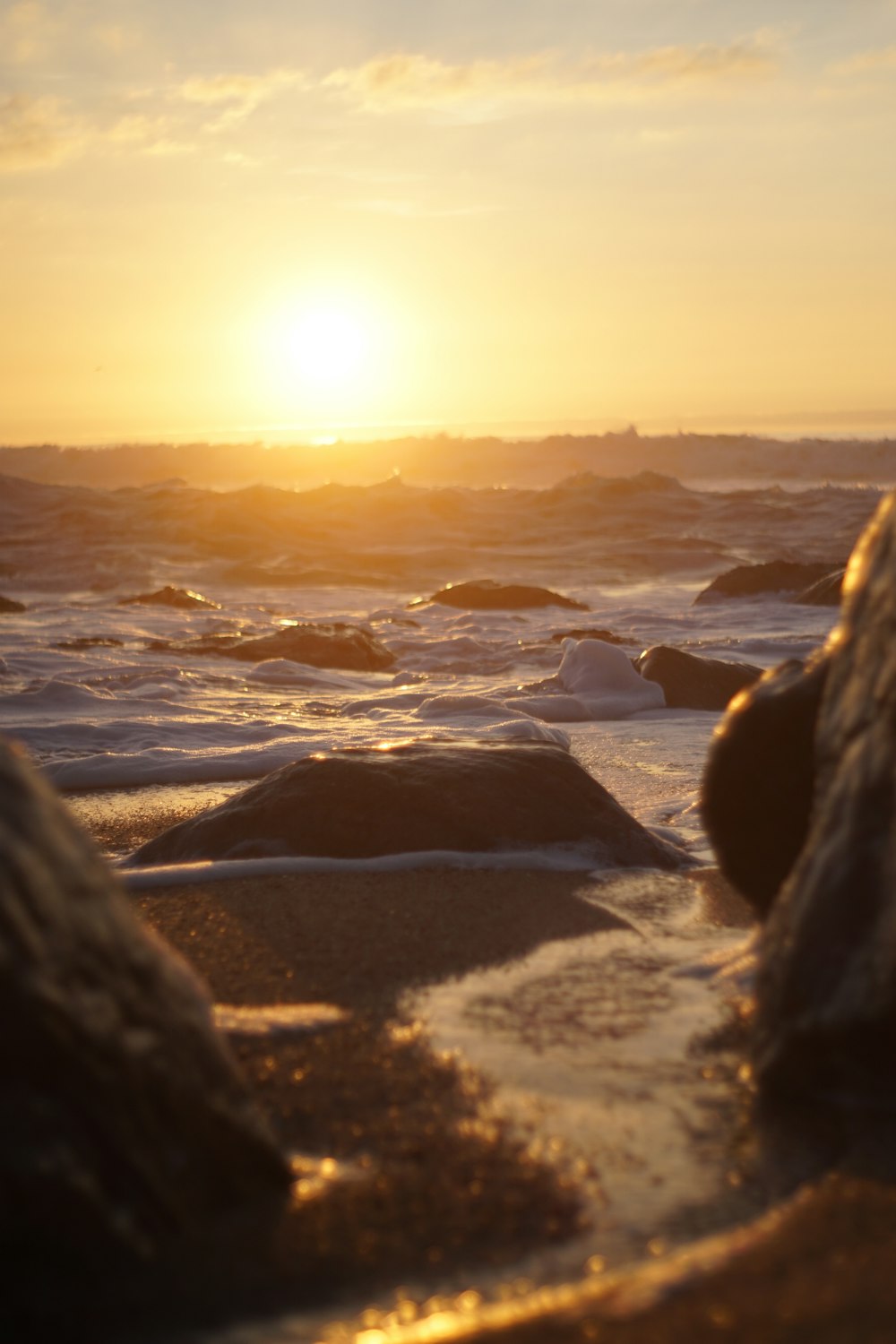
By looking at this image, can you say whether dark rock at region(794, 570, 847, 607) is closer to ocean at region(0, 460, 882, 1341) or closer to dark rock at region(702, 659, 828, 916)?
ocean at region(0, 460, 882, 1341)

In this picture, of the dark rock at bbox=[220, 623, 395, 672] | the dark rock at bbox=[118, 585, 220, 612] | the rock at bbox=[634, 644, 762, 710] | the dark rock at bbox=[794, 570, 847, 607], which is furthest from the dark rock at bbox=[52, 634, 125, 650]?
the dark rock at bbox=[794, 570, 847, 607]

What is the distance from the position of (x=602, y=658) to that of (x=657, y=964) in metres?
4.50

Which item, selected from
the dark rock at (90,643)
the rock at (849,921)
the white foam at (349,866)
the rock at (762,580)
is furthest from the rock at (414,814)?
the rock at (762,580)

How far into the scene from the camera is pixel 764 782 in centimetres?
215

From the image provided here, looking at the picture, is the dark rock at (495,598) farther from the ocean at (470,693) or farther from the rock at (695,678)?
the rock at (695,678)

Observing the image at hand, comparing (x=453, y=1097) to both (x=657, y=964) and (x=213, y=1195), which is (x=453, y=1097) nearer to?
(x=213, y=1195)

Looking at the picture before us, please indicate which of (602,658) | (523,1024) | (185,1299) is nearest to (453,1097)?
(523,1024)

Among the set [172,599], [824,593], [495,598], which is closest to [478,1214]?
[824,593]

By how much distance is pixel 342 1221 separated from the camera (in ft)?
4.52

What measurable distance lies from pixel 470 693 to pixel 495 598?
528cm

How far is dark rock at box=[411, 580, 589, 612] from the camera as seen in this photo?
12297 millimetres

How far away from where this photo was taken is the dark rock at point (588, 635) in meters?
9.70

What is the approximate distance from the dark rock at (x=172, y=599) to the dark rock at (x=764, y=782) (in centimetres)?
1087

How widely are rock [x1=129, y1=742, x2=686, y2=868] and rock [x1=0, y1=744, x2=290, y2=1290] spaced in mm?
1773
